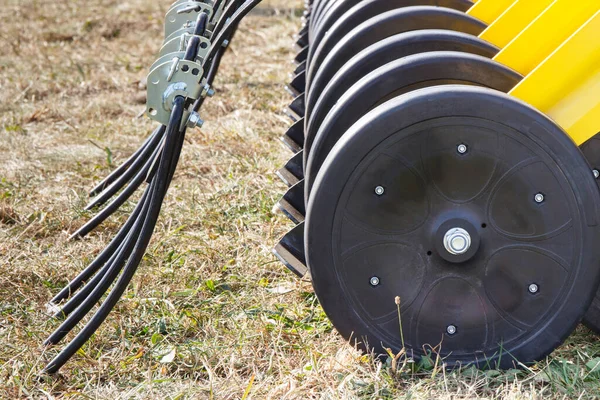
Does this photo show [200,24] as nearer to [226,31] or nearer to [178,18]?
[226,31]

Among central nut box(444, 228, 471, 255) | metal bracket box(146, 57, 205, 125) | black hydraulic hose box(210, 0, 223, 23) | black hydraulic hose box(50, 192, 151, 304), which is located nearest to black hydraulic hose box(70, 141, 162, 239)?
black hydraulic hose box(50, 192, 151, 304)

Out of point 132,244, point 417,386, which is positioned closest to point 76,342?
point 132,244

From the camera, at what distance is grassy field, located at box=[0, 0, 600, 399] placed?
2.26 meters

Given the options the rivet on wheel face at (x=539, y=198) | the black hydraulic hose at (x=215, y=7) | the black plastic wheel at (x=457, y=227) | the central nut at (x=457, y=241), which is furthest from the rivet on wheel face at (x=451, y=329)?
the black hydraulic hose at (x=215, y=7)

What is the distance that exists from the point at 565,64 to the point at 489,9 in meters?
0.76

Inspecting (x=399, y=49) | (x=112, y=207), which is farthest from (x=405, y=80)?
(x=112, y=207)

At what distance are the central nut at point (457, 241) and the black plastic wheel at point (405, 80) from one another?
470 mm

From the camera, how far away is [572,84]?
85.4 inches

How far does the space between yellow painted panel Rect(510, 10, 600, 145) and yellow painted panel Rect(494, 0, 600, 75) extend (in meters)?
0.16

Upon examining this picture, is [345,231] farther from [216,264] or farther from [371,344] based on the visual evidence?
[216,264]

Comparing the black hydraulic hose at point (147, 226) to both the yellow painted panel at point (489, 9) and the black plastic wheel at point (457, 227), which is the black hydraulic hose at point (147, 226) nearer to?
the black plastic wheel at point (457, 227)

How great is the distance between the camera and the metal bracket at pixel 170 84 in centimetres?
234

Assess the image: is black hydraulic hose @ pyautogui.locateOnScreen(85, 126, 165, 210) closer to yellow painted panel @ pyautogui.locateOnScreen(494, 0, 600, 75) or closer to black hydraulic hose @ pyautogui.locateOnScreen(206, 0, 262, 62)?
black hydraulic hose @ pyautogui.locateOnScreen(206, 0, 262, 62)

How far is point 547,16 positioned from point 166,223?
1961 mm
